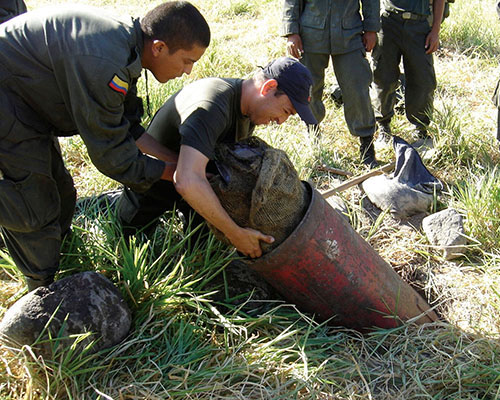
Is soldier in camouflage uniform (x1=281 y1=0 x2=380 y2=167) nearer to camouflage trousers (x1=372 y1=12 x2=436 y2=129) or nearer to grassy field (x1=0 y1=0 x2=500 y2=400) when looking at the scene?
camouflage trousers (x1=372 y1=12 x2=436 y2=129)

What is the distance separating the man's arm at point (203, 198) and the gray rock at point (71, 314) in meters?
0.57

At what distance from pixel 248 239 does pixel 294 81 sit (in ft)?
2.70

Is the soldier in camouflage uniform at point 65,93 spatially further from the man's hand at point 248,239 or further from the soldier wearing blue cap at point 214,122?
the man's hand at point 248,239

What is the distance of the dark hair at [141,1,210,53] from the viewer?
225cm

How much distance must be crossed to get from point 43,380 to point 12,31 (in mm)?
1483

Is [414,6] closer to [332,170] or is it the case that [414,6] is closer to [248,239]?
[332,170]

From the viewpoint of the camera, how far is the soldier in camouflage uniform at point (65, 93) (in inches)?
82.7

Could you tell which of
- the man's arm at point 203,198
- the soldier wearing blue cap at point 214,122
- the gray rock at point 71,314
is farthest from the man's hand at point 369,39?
the gray rock at point 71,314

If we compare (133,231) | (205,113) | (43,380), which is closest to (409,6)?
(205,113)

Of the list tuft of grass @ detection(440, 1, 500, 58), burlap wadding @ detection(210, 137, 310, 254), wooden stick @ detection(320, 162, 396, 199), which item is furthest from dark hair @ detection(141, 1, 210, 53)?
tuft of grass @ detection(440, 1, 500, 58)

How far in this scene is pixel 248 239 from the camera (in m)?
2.36

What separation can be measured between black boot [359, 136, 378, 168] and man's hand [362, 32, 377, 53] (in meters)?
0.74

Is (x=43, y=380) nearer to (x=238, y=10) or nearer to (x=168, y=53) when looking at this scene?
(x=168, y=53)

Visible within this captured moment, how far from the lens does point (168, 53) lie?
2.32 meters
